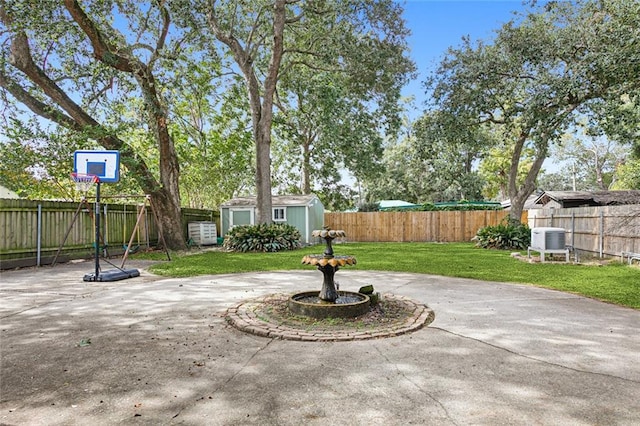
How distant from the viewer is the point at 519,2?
1218cm

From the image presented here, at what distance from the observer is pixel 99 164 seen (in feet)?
23.2

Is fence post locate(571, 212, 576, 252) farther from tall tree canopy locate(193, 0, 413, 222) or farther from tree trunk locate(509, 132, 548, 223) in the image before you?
tall tree canopy locate(193, 0, 413, 222)

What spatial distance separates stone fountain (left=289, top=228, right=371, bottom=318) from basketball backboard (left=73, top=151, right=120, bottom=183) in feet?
15.2

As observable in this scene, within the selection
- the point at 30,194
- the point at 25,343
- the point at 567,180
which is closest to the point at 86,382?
the point at 25,343

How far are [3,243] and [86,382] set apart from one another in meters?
7.91

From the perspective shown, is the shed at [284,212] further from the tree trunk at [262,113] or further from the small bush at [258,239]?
the small bush at [258,239]

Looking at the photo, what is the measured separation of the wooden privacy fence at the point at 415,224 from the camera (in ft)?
61.9

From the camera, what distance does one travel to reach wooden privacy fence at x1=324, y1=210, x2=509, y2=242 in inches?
743

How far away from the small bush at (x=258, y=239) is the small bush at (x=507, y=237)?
7.78 metres

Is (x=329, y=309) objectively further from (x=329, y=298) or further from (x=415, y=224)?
(x=415, y=224)

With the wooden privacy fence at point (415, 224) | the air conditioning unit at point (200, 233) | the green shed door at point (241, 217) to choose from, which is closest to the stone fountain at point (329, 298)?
the air conditioning unit at point (200, 233)

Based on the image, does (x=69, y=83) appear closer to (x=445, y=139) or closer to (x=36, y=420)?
(x=36, y=420)

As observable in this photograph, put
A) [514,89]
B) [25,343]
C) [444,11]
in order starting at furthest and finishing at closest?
[514,89] < [444,11] < [25,343]

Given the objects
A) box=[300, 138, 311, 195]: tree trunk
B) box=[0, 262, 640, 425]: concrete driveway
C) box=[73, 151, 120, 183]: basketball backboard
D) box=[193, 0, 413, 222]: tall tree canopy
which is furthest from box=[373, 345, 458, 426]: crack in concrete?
box=[300, 138, 311, 195]: tree trunk
